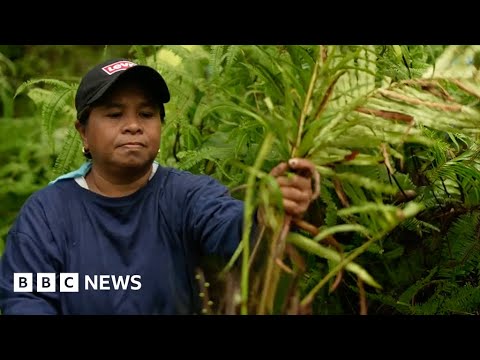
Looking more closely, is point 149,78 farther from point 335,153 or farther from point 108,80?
point 335,153

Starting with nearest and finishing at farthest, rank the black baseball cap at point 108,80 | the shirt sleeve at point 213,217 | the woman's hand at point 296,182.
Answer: the woman's hand at point 296,182
the shirt sleeve at point 213,217
the black baseball cap at point 108,80

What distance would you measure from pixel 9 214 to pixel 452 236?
4.65 ft

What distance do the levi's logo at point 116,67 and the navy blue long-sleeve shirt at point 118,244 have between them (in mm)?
270

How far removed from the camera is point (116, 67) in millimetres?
1932

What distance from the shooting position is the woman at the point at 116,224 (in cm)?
190

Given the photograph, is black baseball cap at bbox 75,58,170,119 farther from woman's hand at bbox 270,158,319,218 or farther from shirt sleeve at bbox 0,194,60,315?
woman's hand at bbox 270,158,319,218

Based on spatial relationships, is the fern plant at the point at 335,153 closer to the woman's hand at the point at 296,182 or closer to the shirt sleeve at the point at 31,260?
the woman's hand at the point at 296,182

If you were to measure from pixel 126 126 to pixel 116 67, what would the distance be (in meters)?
0.15

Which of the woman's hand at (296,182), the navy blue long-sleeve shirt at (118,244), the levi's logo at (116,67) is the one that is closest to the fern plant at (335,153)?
the woman's hand at (296,182)

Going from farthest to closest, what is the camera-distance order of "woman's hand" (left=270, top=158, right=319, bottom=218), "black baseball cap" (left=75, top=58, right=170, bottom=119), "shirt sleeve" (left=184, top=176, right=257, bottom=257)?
"black baseball cap" (left=75, top=58, right=170, bottom=119) < "shirt sleeve" (left=184, top=176, right=257, bottom=257) < "woman's hand" (left=270, top=158, right=319, bottom=218)

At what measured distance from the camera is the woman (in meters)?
1.90

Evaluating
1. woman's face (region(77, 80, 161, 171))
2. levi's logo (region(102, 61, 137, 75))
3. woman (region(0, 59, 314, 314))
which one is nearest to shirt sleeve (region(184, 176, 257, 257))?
woman (region(0, 59, 314, 314))

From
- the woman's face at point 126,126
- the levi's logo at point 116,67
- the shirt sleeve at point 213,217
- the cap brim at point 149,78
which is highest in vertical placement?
the levi's logo at point 116,67

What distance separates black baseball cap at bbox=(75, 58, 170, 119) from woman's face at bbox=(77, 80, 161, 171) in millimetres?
22
